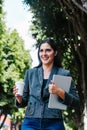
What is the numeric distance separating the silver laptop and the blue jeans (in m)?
0.12

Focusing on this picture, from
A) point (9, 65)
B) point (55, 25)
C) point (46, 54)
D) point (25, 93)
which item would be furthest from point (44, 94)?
point (9, 65)

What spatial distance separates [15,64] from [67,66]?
11.5 m

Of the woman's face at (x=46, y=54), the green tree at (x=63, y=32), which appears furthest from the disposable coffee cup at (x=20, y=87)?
the green tree at (x=63, y=32)

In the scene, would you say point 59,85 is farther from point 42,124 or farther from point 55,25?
point 55,25

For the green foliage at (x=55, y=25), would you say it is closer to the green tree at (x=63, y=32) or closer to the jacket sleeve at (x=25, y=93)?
the green tree at (x=63, y=32)

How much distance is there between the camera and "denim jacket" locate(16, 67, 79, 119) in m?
3.78

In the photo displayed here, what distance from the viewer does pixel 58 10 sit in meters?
17.4

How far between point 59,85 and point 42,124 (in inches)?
12.9

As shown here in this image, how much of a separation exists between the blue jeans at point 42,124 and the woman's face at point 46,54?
0.48 m

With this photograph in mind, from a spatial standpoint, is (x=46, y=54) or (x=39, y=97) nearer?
(x=39, y=97)

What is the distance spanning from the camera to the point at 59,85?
3766 mm

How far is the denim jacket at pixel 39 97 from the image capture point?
3.78 meters

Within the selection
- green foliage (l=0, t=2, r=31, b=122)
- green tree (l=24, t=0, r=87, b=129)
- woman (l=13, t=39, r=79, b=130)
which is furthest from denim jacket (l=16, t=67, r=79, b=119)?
green foliage (l=0, t=2, r=31, b=122)

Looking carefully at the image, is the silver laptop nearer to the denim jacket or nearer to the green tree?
the denim jacket
